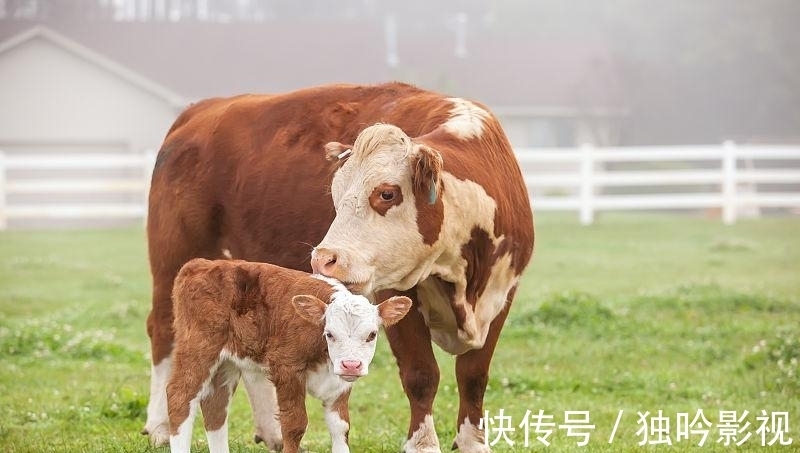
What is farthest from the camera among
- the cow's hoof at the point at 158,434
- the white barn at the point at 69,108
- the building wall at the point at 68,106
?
the building wall at the point at 68,106

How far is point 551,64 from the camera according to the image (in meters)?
48.2

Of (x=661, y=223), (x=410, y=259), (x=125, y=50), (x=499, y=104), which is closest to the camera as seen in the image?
(x=410, y=259)

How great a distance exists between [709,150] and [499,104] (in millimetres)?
18710

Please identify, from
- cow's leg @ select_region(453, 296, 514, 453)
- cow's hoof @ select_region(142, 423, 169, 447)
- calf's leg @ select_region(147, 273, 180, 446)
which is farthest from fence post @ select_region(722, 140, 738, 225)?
cow's hoof @ select_region(142, 423, 169, 447)

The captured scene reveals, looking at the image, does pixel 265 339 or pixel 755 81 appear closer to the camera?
pixel 265 339

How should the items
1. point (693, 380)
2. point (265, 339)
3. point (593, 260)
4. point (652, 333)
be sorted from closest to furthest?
point (265, 339), point (693, 380), point (652, 333), point (593, 260)

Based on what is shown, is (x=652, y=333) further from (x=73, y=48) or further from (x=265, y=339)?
(x=73, y=48)

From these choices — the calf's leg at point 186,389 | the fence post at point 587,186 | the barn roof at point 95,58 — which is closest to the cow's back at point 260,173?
the calf's leg at point 186,389

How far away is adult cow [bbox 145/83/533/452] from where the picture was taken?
599cm

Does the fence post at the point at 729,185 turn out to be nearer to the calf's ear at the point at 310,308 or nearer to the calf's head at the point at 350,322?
the calf's head at the point at 350,322

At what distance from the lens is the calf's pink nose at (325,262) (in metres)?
5.66

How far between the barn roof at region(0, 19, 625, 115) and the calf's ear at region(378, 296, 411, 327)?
36987 millimetres

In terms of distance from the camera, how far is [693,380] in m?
9.61

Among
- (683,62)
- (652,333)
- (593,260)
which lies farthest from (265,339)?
(683,62)
